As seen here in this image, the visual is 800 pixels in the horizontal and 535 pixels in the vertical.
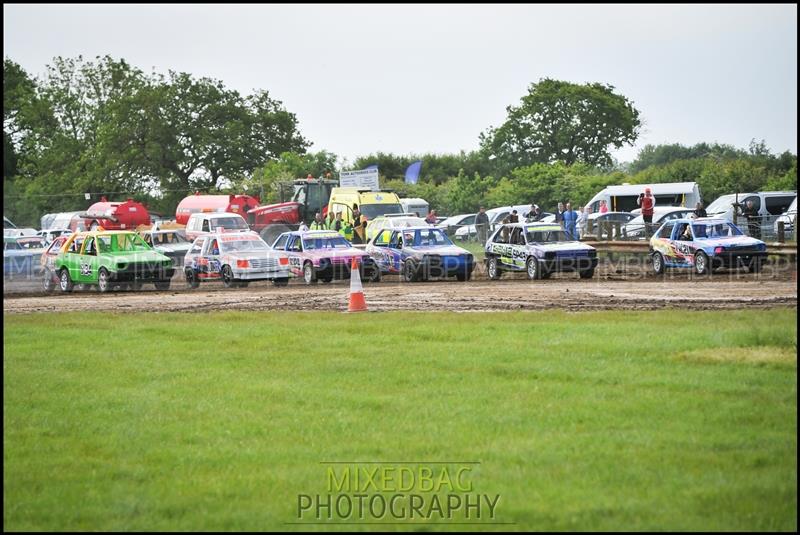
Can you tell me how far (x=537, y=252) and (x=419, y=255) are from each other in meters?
2.97

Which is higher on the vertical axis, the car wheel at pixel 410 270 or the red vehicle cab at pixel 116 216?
the red vehicle cab at pixel 116 216

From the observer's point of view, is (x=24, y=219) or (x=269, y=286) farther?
(x=24, y=219)

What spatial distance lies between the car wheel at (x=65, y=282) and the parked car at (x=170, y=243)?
17.7 ft

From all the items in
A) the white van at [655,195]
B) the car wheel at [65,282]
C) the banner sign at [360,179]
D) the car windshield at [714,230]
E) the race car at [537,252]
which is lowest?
the car wheel at [65,282]

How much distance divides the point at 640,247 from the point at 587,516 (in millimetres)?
27131

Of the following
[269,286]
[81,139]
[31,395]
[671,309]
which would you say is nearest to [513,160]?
[81,139]

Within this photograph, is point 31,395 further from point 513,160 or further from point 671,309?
point 513,160

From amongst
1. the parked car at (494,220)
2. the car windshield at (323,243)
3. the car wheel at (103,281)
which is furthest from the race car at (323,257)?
the parked car at (494,220)

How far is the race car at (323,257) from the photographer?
29.9m

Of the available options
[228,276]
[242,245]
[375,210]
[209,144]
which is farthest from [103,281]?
[209,144]

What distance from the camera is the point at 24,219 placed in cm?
5597

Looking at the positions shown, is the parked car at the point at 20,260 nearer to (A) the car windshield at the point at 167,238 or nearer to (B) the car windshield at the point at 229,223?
(A) the car windshield at the point at 167,238

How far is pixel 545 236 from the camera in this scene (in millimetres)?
29078

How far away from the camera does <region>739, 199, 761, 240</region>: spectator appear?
3153 cm
